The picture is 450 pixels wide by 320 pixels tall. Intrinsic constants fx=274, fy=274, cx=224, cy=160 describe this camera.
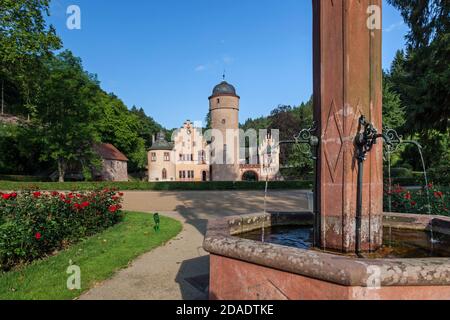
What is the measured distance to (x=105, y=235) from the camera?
7.92m

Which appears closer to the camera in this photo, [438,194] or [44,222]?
[44,222]

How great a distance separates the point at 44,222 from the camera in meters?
6.61

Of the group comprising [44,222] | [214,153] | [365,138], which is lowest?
[44,222]

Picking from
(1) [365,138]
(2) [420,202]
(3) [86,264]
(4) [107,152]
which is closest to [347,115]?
(1) [365,138]

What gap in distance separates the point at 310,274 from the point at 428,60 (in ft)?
51.1

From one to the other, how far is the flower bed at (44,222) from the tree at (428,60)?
1422 centimetres

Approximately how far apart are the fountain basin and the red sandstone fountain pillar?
0.99 meters

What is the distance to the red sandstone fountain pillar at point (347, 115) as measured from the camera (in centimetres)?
362

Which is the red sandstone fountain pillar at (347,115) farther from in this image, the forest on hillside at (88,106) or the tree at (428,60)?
the tree at (428,60)

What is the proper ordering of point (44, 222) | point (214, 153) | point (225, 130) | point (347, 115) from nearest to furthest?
1. point (347, 115)
2. point (44, 222)
3. point (225, 130)
4. point (214, 153)

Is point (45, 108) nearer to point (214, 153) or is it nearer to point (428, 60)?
point (214, 153)

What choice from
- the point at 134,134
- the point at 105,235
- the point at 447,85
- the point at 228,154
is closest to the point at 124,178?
the point at 134,134

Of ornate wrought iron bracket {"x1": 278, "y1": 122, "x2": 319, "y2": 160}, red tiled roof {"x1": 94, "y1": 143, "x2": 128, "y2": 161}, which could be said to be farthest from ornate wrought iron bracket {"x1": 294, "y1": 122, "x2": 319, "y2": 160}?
red tiled roof {"x1": 94, "y1": 143, "x2": 128, "y2": 161}

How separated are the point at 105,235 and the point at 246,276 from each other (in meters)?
6.26
